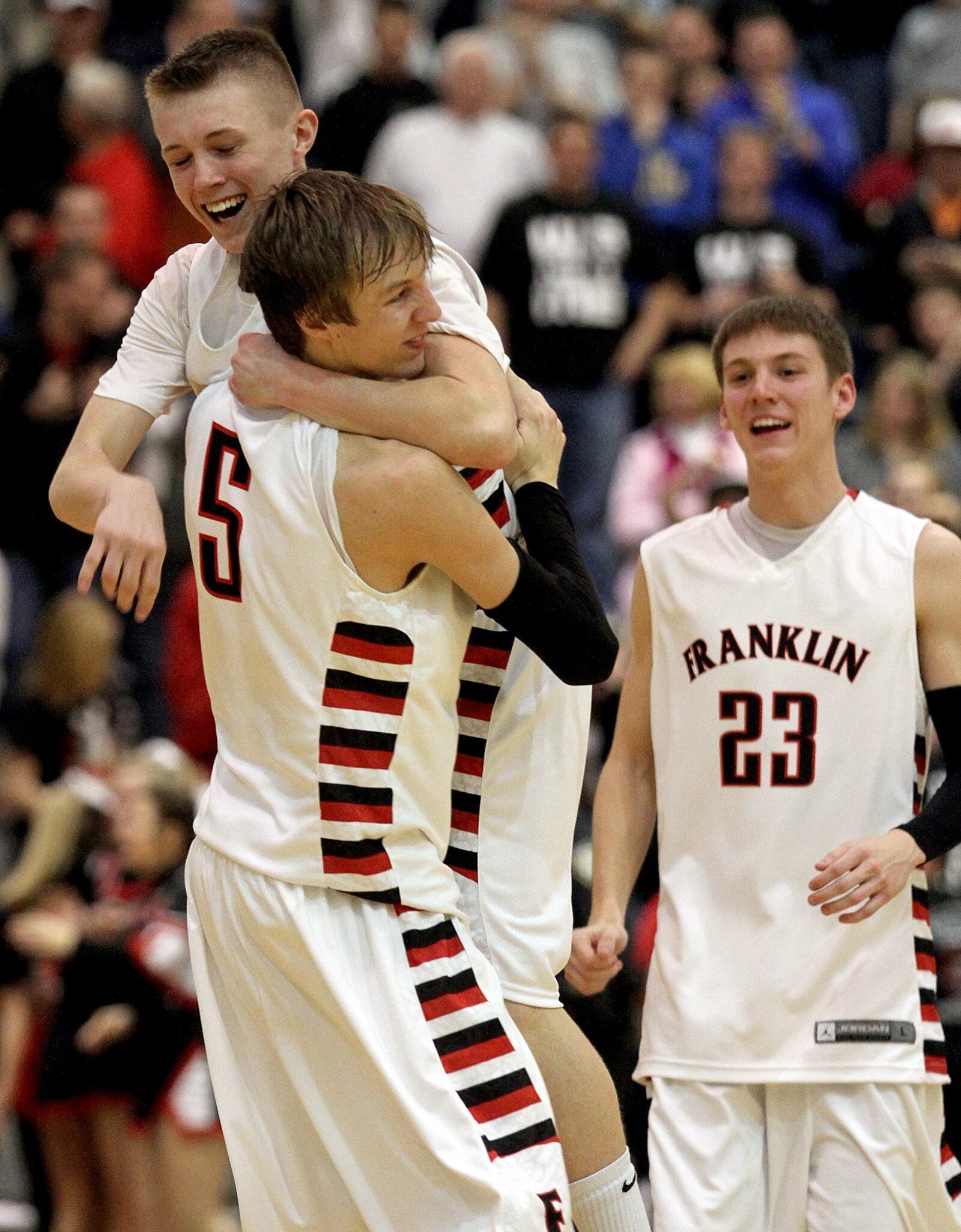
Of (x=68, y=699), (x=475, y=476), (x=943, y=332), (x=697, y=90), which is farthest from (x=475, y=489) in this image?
(x=697, y=90)

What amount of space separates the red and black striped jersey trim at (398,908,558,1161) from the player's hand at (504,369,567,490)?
89 centimetres

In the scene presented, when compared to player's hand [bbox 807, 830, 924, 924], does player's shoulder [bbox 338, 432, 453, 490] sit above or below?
above

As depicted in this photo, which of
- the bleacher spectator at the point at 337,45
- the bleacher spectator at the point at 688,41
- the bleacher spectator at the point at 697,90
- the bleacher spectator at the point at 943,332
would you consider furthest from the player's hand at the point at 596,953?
the bleacher spectator at the point at 688,41

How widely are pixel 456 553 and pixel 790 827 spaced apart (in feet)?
4.72

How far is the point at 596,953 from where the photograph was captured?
4.61 m

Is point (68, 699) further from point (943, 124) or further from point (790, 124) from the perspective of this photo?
point (943, 124)

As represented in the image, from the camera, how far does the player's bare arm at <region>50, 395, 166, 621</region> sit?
366 cm

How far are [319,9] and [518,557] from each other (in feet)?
32.6

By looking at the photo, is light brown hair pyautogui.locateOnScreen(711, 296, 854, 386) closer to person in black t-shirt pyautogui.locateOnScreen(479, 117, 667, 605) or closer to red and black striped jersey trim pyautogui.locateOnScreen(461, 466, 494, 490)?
red and black striped jersey trim pyautogui.locateOnScreen(461, 466, 494, 490)

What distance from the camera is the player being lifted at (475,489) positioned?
3.95 m

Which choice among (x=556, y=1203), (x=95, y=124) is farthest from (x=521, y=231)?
(x=556, y=1203)

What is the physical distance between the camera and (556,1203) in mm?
3631

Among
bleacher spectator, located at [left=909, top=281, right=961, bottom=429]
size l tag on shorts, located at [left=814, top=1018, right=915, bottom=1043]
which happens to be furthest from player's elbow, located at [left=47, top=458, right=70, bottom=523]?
bleacher spectator, located at [left=909, top=281, right=961, bottom=429]

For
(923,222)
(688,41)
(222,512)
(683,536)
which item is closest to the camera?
(222,512)
